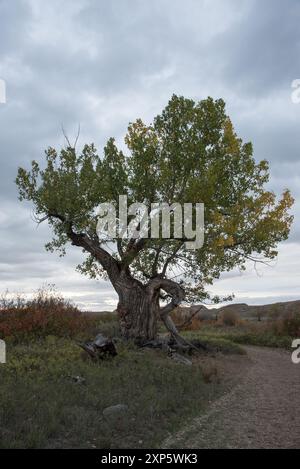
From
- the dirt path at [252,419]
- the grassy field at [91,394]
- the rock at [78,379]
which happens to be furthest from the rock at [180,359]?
the rock at [78,379]

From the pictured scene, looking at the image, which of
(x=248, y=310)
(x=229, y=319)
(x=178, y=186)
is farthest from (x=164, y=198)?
(x=248, y=310)

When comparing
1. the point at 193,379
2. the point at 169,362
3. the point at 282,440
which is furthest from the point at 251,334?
the point at 282,440

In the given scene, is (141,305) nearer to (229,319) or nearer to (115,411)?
(115,411)

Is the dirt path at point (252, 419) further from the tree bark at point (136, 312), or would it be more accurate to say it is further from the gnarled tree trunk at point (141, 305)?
the tree bark at point (136, 312)

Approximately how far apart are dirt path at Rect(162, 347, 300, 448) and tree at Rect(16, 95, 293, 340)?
627 cm

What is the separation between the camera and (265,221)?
71.5 feet

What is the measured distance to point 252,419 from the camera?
10.9m

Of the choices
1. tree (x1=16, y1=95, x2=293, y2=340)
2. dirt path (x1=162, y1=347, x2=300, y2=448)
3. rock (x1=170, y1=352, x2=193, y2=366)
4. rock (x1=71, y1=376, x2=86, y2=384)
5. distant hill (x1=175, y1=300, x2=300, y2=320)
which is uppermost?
tree (x1=16, y1=95, x2=293, y2=340)

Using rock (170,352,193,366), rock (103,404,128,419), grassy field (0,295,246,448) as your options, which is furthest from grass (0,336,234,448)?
rock (170,352,193,366)

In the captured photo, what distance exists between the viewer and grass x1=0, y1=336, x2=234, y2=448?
338 inches

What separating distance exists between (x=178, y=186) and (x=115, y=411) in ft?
42.8

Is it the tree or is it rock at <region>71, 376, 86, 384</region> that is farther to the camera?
the tree

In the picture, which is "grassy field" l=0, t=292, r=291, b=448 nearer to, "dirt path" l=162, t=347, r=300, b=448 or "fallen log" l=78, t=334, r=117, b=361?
"fallen log" l=78, t=334, r=117, b=361

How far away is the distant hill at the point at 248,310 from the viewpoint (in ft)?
129
